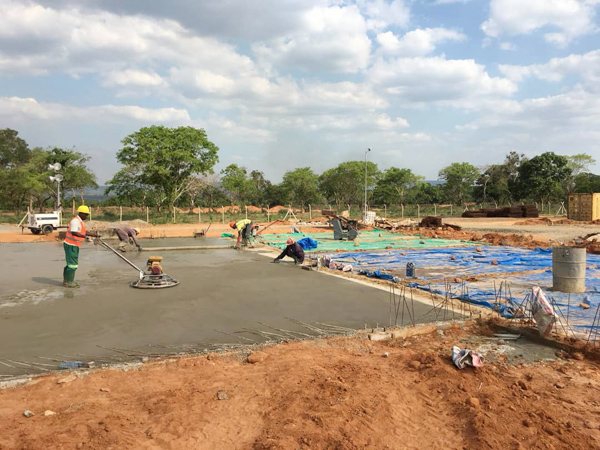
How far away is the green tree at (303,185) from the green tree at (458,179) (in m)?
15.2

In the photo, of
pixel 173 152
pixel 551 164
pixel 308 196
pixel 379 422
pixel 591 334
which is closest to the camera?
pixel 379 422

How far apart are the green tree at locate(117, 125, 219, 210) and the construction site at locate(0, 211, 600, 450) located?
858 inches

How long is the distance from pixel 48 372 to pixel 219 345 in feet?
5.49

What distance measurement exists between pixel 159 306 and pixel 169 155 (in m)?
25.1

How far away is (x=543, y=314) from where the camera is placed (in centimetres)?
506

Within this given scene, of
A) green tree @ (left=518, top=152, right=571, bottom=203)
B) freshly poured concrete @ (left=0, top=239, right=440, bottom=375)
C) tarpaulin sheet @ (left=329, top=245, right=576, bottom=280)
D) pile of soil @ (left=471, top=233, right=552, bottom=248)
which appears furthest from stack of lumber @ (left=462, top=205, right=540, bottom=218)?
freshly poured concrete @ (left=0, top=239, right=440, bottom=375)

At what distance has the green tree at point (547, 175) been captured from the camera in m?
40.3

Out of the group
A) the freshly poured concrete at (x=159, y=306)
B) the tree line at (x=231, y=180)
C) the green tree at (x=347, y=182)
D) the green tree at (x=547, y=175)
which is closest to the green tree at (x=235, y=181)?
the tree line at (x=231, y=180)

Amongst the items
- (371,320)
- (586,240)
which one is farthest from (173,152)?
(371,320)

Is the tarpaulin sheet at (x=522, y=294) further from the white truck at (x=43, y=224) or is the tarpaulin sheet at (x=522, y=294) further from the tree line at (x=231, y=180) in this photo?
the tree line at (x=231, y=180)

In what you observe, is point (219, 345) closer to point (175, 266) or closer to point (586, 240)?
point (175, 266)

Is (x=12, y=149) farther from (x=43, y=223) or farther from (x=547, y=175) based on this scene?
(x=547, y=175)

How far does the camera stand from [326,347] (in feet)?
15.9

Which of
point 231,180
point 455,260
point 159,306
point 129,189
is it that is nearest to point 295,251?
point 455,260
